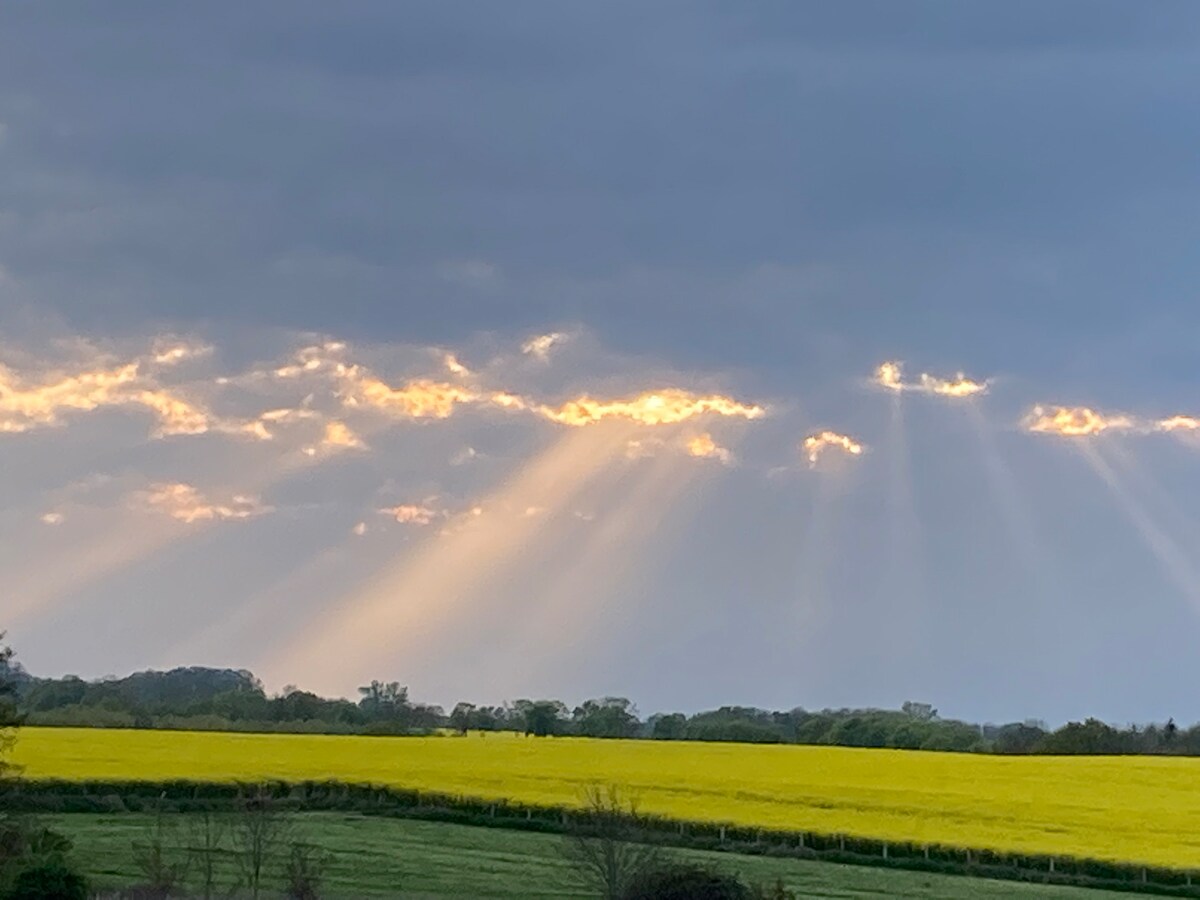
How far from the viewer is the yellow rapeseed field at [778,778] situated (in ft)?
185

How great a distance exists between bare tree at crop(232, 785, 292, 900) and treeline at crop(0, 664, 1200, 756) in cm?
4240

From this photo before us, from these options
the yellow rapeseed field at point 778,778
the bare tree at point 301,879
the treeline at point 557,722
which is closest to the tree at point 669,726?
the treeline at point 557,722

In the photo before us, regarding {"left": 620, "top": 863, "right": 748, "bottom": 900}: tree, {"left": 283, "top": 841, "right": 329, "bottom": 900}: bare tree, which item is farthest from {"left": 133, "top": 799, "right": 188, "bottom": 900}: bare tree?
{"left": 620, "top": 863, "right": 748, "bottom": 900}: tree

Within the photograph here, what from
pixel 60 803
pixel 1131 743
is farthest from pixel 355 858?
pixel 1131 743

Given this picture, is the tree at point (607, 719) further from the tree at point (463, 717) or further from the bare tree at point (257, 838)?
the bare tree at point (257, 838)

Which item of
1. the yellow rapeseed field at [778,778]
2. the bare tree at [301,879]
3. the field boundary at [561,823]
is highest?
the yellow rapeseed field at [778,778]

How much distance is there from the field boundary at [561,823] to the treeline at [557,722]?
107 ft

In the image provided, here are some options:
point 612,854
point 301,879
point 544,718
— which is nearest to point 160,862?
point 301,879

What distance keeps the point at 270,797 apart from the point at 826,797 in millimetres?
19366

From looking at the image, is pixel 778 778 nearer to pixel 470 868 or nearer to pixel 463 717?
pixel 470 868

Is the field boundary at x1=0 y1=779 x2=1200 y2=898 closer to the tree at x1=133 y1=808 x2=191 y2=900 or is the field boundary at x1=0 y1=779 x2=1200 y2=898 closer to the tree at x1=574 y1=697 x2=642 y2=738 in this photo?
the tree at x1=133 y1=808 x2=191 y2=900

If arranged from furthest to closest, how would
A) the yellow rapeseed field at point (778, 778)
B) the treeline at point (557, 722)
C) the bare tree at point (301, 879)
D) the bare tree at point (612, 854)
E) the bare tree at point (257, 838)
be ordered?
1. the treeline at point (557, 722)
2. the yellow rapeseed field at point (778, 778)
3. the bare tree at point (257, 838)
4. the bare tree at point (301, 879)
5. the bare tree at point (612, 854)

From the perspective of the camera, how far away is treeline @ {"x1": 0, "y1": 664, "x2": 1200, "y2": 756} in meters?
102

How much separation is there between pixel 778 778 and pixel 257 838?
3303 cm
